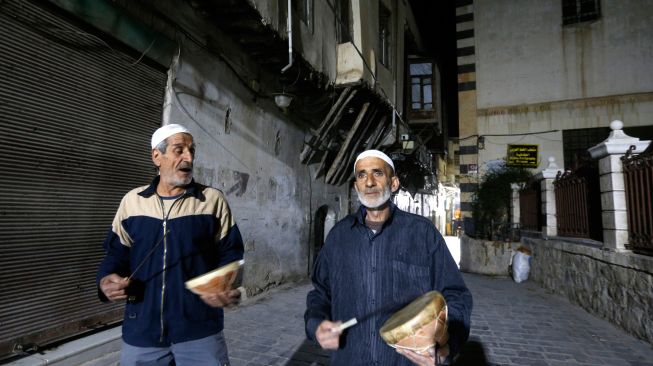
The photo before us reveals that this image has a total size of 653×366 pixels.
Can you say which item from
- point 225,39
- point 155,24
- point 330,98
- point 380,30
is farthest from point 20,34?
point 380,30

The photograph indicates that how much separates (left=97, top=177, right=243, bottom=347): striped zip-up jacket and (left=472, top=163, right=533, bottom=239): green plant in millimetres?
11670

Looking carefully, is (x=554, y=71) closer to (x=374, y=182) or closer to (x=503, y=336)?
(x=503, y=336)

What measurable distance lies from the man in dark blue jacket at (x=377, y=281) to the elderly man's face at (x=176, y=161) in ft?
3.39

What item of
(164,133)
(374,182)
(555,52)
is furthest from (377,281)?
(555,52)

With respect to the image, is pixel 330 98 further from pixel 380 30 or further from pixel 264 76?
pixel 380 30

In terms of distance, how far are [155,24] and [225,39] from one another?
64.2 inches

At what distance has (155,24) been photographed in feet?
16.7

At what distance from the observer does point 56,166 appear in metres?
3.91

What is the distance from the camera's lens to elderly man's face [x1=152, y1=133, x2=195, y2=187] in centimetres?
234

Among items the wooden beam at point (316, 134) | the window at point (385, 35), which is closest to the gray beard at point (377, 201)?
the wooden beam at point (316, 134)

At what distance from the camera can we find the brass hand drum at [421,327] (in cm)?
146

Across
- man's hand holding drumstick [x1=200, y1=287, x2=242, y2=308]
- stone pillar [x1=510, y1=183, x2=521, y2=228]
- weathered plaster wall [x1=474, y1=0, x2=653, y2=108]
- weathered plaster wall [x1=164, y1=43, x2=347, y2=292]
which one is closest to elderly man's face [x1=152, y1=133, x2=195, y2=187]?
man's hand holding drumstick [x1=200, y1=287, x2=242, y2=308]

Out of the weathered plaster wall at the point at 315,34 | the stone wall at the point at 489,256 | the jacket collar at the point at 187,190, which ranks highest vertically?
the weathered plaster wall at the point at 315,34

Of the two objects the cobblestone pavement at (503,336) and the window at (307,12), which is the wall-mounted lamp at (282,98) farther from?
the cobblestone pavement at (503,336)
